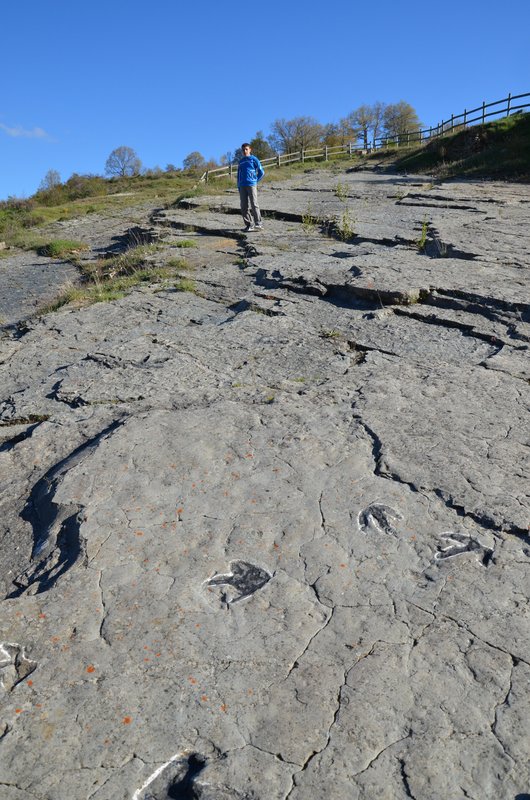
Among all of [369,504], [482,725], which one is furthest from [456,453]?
[482,725]

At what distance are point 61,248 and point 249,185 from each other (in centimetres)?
430

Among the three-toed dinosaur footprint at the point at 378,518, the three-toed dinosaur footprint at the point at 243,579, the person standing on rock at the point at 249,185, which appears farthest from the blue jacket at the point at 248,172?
the three-toed dinosaur footprint at the point at 243,579

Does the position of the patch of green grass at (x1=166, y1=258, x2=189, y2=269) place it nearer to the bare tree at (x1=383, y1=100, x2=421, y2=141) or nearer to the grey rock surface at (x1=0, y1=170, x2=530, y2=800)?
the grey rock surface at (x1=0, y1=170, x2=530, y2=800)

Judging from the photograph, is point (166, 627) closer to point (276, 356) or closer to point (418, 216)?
point (276, 356)

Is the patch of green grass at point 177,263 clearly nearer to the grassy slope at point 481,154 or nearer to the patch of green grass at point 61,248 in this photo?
the patch of green grass at point 61,248

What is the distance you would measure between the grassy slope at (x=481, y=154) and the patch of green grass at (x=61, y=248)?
401 inches

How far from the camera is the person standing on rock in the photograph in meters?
10.7

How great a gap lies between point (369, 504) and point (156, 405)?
180 centimetres

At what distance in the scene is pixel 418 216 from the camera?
1088cm

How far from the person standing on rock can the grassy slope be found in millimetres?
7803

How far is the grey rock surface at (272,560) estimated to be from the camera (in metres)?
2.10

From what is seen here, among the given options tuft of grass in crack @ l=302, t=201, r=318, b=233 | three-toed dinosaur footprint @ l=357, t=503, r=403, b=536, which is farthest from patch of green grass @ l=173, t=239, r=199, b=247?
three-toed dinosaur footprint @ l=357, t=503, r=403, b=536

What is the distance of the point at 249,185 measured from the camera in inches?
418

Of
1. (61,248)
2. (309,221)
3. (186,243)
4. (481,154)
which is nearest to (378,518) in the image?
(186,243)
